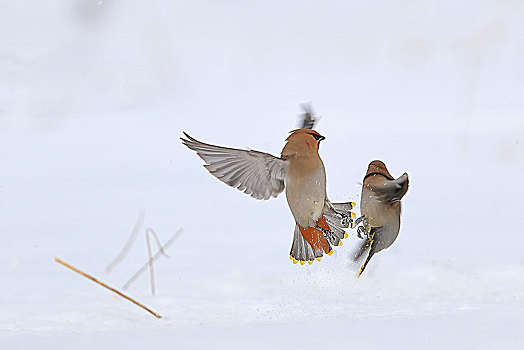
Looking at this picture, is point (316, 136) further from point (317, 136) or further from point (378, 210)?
point (378, 210)

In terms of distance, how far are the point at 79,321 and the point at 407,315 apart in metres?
0.76

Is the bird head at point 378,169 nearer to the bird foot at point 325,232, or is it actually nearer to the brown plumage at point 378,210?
the brown plumage at point 378,210

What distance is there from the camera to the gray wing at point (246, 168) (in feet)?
6.40

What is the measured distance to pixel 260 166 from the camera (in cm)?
200

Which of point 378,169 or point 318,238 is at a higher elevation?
point 378,169

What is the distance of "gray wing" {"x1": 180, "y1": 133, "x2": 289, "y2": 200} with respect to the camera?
76.7 inches

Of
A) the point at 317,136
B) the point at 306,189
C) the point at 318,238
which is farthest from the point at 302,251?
the point at 317,136

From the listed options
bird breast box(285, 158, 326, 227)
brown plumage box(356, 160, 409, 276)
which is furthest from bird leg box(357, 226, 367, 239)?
bird breast box(285, 158, 326, 227)

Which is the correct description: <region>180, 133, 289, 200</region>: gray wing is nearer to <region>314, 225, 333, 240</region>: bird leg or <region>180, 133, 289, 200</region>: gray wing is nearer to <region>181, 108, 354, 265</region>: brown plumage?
<region>181, 108, 354, 265</region>: brown plumage

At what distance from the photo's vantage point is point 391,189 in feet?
6.18

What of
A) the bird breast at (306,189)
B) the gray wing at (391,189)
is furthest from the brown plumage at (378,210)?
the bird breast at (306,189)

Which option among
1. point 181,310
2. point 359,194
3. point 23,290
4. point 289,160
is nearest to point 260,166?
point 289,160

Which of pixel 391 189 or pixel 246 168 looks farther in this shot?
pixel 246 168

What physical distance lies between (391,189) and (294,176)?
231 mm
